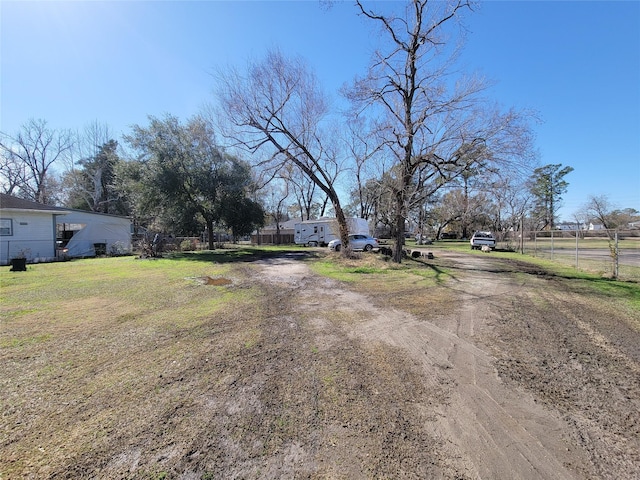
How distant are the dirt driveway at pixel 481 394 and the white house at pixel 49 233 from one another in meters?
18.6

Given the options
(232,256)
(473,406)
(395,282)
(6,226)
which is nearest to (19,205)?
(6,226)

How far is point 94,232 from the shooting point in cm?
2039

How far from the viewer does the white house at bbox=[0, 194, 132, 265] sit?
15492mm

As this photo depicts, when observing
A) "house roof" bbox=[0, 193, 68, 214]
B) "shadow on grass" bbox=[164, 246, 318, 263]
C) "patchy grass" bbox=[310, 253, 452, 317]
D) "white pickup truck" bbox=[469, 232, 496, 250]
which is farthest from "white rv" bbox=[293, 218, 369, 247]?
"house roof" bbox=[0, 193, 68, 214]

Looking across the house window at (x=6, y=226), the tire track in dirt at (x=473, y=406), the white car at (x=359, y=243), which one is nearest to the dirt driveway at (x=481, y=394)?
the tire track in dirt at (x=473, y=406)

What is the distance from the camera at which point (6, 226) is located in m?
15.5

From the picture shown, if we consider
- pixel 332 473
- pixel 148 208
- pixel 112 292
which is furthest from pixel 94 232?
pixel 332 473

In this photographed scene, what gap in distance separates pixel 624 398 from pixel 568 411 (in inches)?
31.0

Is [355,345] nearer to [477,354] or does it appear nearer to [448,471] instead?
[477,354]

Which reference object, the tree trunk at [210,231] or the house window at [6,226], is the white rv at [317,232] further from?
the house window at [6,226]

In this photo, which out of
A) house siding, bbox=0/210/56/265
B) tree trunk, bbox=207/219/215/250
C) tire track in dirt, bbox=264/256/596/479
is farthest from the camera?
tree trunk, bbox=207/219/215/250

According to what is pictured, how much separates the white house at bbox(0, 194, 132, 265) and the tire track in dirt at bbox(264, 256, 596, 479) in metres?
18.9

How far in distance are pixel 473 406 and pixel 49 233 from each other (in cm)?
2267

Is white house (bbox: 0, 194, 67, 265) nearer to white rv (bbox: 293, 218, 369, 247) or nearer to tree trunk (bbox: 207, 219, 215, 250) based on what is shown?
tree trunk (bbox: 207, 219, 215, 250)
